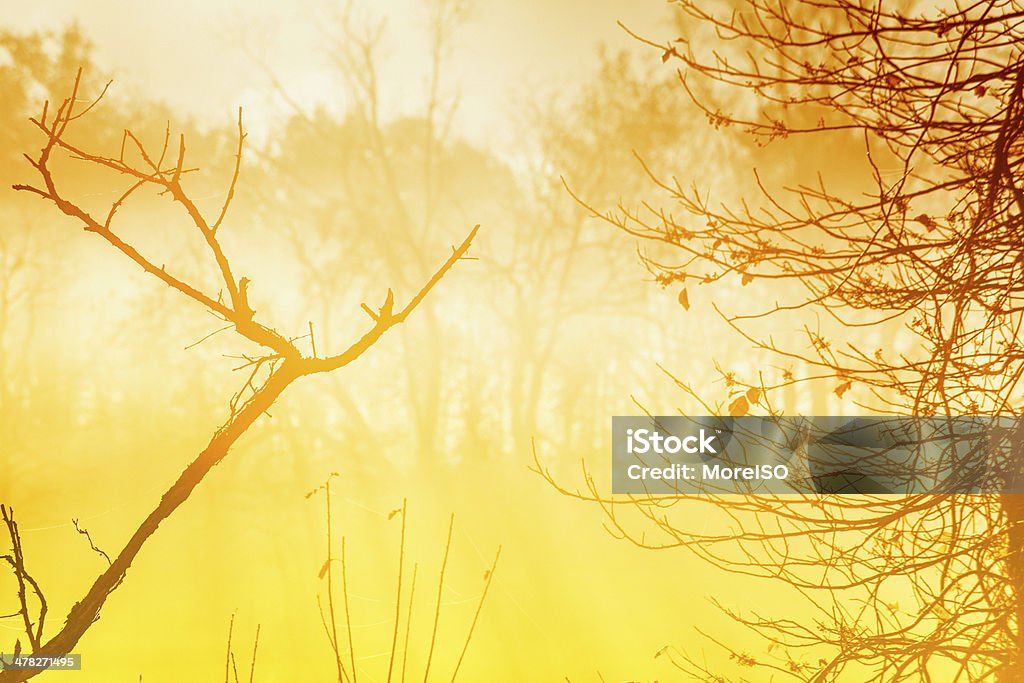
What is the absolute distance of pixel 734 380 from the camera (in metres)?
2.17

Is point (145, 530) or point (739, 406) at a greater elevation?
point (739, 406)

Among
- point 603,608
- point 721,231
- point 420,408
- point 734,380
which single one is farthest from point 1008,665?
point 420,408

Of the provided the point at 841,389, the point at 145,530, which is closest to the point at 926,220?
the point at 841,389

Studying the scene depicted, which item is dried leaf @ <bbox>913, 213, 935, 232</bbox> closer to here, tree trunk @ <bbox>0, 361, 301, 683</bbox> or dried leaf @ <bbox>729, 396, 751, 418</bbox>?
dried leaf @ <bbox>729, 396, 751, 418</bbox>

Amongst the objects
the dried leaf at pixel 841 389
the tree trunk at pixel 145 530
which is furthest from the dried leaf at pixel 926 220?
the tree trunk at pixel 145 530

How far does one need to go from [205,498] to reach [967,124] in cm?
645

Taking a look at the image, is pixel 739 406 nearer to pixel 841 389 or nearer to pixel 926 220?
pixel 841 389

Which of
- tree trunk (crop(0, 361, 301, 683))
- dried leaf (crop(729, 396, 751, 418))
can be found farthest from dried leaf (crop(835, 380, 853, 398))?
tree trunk (crop(0, 361, 301, 683))

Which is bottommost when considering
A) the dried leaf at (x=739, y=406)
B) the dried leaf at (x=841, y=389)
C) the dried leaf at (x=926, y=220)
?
the dried leaf at (x=739, y=406)

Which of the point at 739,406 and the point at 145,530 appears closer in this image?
the point at 145,530

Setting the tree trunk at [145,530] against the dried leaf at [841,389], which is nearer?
the tree trunk at [145,530]

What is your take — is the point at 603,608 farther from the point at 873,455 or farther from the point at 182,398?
the point at 873,455

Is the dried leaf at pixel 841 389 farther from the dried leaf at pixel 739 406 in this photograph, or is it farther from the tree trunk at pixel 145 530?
the tree trunk at pixel 145 530

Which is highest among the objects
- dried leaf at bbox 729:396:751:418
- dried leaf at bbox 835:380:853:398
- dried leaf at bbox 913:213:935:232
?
dried leaf at bbox 913:213:935:232
